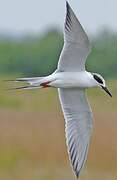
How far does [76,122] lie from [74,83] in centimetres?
58

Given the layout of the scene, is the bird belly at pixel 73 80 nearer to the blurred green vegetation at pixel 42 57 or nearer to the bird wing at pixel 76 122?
the bird wing at pixel 76 122

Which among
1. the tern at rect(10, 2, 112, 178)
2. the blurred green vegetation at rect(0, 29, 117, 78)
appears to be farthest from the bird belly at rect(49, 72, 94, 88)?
the blurred green vegetation at rect(0, 29, 117, 78)

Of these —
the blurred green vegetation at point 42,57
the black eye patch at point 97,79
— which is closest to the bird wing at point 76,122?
the black eye patch at point 97,79

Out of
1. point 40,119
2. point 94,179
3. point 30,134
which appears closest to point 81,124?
point 94,179

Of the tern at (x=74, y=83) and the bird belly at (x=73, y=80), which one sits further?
the bird belly at (x=73, y=80)

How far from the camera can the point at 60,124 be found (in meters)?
11.4

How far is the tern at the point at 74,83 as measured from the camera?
6.26 m

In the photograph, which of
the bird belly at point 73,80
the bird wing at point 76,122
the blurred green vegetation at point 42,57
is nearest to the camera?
the bird belly at point 73,80

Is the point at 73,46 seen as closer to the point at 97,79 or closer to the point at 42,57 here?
the point at 97,79

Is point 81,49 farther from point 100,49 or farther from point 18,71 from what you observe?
point 100,49

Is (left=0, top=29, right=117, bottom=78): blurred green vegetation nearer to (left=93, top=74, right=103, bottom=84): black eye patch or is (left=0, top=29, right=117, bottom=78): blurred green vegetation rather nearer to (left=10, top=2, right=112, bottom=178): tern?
(left=10, top=2, right=112, bottom=178): tern

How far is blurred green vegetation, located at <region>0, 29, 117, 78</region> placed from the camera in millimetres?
25531

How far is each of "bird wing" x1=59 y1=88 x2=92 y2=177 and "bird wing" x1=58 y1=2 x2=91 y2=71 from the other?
38 cm

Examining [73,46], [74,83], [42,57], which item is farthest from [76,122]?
[42,57]
